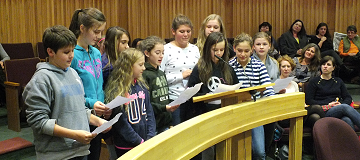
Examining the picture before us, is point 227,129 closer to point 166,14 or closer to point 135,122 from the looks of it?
point 135,122

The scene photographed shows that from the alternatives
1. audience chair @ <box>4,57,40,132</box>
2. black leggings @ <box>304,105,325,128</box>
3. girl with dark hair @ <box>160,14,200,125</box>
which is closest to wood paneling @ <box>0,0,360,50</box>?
audience chair @ <box>4,57,40,132</box>

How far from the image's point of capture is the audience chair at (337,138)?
6.46ft

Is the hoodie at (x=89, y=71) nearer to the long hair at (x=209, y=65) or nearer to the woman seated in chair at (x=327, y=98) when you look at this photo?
the long hair at (x=209, y=65)

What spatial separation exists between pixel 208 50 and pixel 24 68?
84.3 inches

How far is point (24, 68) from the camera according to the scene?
11.7 ft

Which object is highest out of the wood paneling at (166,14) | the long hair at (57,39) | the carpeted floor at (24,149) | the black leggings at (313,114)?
the wood paneling at (166,14)

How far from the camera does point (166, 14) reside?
5633mm

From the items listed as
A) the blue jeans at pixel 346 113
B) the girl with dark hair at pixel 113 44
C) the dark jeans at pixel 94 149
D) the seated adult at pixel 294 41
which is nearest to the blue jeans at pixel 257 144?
the dark jeans at pixel 94 149

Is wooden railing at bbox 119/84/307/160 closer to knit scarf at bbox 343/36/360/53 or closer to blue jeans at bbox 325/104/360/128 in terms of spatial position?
blue jeans at bbox 325/104/360/128

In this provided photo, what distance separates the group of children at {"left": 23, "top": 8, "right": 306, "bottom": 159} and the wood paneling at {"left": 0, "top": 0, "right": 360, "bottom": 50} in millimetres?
2615

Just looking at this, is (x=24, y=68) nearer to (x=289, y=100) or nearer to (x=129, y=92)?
(x=129, y=92)

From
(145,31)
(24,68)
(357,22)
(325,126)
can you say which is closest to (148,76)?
(325,126)

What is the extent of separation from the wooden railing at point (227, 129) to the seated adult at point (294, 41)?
3786mm

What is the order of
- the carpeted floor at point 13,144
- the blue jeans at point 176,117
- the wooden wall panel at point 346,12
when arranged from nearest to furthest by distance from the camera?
the blue jeans at point 176,117 → the carpeted floor at point 13,144 → the wooden wall panel at point 346,12
